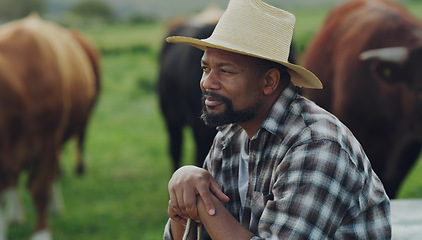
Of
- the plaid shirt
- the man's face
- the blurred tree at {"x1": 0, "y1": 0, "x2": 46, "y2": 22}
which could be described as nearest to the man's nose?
the man's face

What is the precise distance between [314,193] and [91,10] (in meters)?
32.7

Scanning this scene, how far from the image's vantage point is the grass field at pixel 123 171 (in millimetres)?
5570

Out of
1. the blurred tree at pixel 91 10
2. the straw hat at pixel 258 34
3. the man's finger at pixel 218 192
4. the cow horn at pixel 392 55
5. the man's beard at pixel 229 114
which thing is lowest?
the blurred tree at pixel 91 10

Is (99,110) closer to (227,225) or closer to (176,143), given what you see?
(176,143)

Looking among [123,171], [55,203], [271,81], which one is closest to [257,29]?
[271,81]

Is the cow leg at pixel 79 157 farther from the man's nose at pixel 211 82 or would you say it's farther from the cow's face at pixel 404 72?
the man's nose at pixel 211 82

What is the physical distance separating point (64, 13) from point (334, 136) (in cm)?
2987

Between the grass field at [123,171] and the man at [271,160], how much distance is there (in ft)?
11.2

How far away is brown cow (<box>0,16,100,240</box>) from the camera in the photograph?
180 inches

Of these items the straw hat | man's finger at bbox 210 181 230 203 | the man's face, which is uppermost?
the straw hat

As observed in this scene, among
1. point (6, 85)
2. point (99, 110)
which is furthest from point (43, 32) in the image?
point (99, 110)

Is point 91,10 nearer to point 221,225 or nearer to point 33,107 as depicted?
point 33,107

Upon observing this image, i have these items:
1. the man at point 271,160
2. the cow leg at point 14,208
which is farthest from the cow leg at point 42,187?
the man at point 271,160

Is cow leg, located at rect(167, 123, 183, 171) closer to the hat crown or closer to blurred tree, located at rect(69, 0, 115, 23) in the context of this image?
the hat crown
